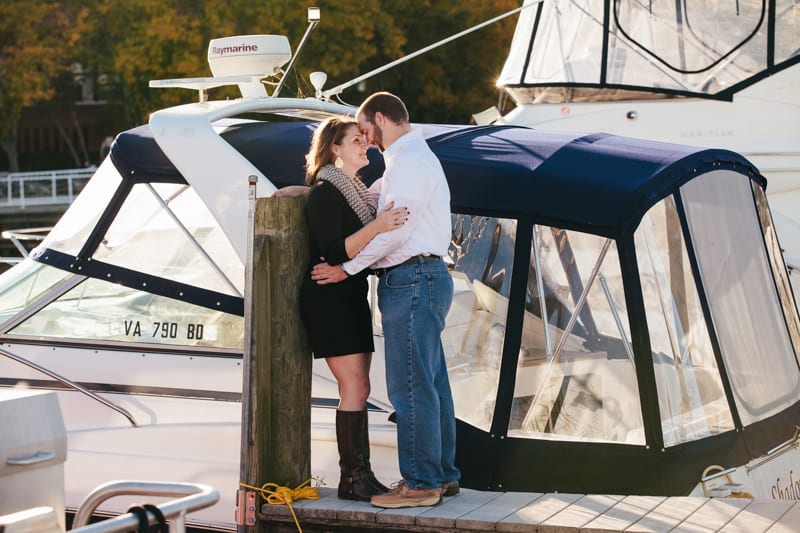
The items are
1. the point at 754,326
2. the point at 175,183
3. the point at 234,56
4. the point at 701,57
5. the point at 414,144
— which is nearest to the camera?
the point at 414,144

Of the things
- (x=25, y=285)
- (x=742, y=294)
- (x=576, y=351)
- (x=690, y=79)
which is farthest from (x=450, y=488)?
(x=690, y=79)

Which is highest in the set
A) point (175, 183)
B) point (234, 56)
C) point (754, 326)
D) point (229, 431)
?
point (234, 56)

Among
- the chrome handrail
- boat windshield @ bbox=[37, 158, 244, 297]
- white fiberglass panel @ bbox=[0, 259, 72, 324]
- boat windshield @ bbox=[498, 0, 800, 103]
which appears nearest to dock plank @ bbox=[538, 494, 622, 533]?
the chrome handrail

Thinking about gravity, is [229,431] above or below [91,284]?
below

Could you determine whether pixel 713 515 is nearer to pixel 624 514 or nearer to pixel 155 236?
pixel 624 514

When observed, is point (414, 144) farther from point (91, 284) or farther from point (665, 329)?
point (91, 284)

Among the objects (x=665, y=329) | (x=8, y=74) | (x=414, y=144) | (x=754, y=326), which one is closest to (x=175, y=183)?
(x=414, y=144)

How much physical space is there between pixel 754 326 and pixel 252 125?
11.1 ft

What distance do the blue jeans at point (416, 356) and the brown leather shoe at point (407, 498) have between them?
43mm

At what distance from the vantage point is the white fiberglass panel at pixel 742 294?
695cm

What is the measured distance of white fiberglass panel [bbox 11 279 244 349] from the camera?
741 centimetres

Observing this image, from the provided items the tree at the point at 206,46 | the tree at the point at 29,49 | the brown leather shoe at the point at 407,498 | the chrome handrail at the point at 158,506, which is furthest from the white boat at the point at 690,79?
the tree at the point at 29,49

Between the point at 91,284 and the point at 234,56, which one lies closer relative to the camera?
the point at 91,284

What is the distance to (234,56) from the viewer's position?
9008 mm
